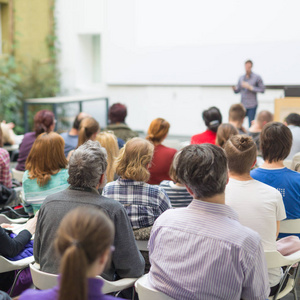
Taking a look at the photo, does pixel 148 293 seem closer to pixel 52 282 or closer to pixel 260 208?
pixel 52 282

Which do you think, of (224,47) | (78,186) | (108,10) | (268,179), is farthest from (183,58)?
(78,186)

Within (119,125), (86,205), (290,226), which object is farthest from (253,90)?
(86,205)

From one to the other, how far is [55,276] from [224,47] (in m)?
8.39

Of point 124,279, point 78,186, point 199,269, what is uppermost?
point 78,186

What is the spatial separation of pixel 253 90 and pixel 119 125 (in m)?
4.09

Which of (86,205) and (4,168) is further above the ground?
(86,205)

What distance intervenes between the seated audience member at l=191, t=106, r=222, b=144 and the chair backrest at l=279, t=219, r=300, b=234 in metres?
1.97

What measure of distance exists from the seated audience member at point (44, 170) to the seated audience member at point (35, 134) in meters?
1.56

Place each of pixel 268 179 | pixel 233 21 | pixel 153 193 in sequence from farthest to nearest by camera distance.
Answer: pixel 233 21 → pixel 268 179 → pixel 153 193

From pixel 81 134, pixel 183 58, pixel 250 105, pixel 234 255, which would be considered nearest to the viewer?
pixel 234 255

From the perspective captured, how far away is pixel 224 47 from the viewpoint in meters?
9.63

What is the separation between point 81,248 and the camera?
1.13 m

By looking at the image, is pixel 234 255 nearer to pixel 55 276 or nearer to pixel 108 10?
pixel 55 276

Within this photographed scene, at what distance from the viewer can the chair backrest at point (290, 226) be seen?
266 centimetres
